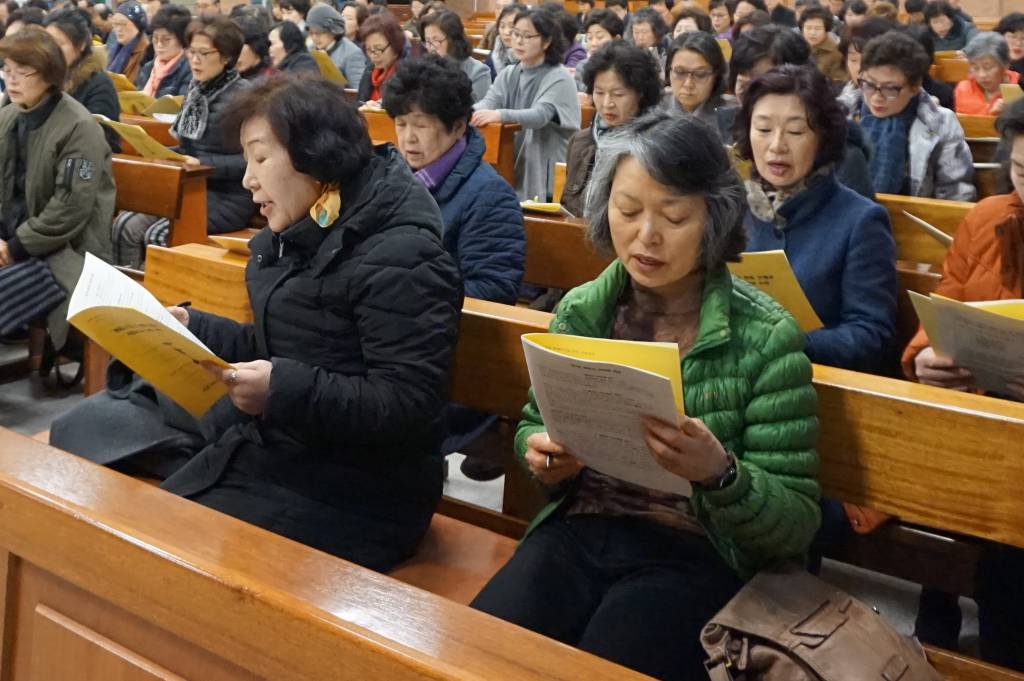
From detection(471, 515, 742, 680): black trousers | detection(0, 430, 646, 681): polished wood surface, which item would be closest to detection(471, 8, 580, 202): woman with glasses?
detection(471, 515, 742, 680): black trousers

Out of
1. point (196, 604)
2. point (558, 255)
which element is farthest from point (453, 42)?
point (196, 604)

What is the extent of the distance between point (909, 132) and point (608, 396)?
3.03 metres

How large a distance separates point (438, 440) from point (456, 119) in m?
1.33

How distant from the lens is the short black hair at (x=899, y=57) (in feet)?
13.3

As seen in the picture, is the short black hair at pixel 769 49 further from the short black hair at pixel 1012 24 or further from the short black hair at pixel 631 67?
the short black hair at pixel 1012 24

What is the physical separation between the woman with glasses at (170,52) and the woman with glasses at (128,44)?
2001 millimetres

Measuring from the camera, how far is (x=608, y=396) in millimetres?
1506

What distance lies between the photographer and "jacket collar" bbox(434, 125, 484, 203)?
3109 mm

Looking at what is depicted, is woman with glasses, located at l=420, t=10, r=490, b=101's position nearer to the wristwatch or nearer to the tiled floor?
the tiled floor

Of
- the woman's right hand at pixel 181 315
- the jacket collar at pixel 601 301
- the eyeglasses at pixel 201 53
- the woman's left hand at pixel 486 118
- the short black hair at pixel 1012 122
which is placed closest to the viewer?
the jacket collar at pixel 601 301

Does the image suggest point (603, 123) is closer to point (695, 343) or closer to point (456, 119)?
point (456, 119)

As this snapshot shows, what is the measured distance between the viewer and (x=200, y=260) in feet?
8.54

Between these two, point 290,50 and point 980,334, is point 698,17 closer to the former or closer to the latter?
point 290,50

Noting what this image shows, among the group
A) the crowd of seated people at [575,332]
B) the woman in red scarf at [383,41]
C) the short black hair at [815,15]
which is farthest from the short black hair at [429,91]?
the short black hair at [815,15]
